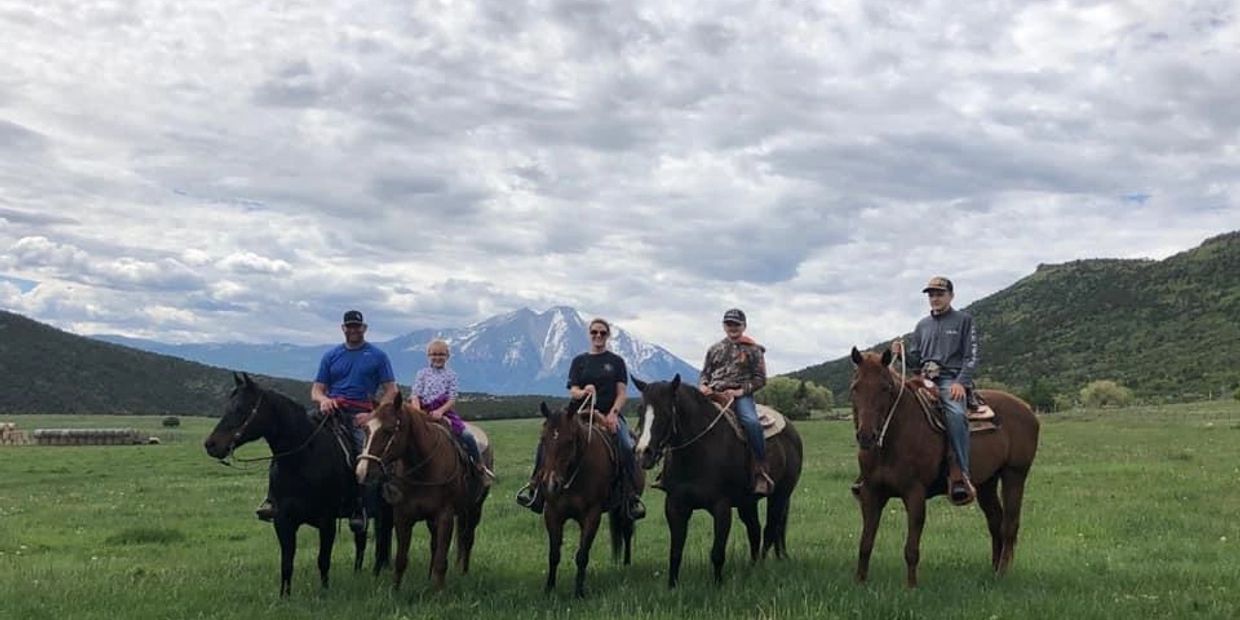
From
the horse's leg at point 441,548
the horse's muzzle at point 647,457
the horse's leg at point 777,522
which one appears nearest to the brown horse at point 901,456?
the horse's leg at point 777,522

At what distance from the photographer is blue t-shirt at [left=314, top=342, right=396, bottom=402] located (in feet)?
38.9

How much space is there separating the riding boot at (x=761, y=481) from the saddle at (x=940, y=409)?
6.77 ft

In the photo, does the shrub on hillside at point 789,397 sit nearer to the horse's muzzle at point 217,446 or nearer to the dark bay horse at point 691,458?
the dark bay horse at point 691,458

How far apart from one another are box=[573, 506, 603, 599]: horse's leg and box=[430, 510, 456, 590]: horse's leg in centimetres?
155

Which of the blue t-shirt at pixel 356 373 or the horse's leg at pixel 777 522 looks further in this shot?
the horse's leg at pixel 777 522

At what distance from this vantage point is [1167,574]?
35.1 feet

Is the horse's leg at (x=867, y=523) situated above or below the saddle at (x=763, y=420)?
below

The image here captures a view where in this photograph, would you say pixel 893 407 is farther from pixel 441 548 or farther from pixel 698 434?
pixel 441 548

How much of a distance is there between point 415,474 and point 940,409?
636cm

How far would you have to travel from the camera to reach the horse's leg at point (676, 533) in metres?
10.4

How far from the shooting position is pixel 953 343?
1112cm

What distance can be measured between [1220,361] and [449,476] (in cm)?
10987

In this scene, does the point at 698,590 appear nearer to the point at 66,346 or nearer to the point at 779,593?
the point at 779,593

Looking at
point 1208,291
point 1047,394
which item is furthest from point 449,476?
point 1208,291
